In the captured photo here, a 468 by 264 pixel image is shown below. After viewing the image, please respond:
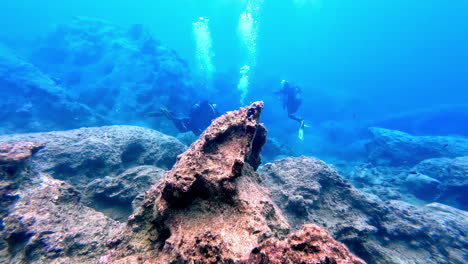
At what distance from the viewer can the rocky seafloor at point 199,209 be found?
1454 mm

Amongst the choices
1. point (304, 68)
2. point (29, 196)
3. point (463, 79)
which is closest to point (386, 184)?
point (29, 196)

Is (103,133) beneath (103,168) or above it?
above

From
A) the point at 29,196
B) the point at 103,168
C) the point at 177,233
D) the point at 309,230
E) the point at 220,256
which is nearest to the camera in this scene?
the point at 309,230

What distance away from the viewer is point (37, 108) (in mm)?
14859

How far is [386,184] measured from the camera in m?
9.52

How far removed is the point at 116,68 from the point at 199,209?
915 inches

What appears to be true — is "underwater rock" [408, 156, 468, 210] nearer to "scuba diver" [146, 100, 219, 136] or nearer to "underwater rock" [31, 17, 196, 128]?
"scuba diver" [146, 100, 219, 136]

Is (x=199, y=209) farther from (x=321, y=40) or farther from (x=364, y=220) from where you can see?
(x=321, y=40)

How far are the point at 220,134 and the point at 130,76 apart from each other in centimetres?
2053

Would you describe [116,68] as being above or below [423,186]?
above

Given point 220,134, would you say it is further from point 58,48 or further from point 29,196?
point 58,48

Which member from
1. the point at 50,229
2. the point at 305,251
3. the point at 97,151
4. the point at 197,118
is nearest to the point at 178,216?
the point at 305,251

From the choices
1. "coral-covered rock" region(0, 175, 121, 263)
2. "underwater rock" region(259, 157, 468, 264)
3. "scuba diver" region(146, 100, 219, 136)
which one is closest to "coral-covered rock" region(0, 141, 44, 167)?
"coral-covered rock" region(0, 175, 121, 263)

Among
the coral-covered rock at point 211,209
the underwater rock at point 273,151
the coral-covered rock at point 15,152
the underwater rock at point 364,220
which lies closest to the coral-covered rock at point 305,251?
the coral-covered rock at point 211,209
